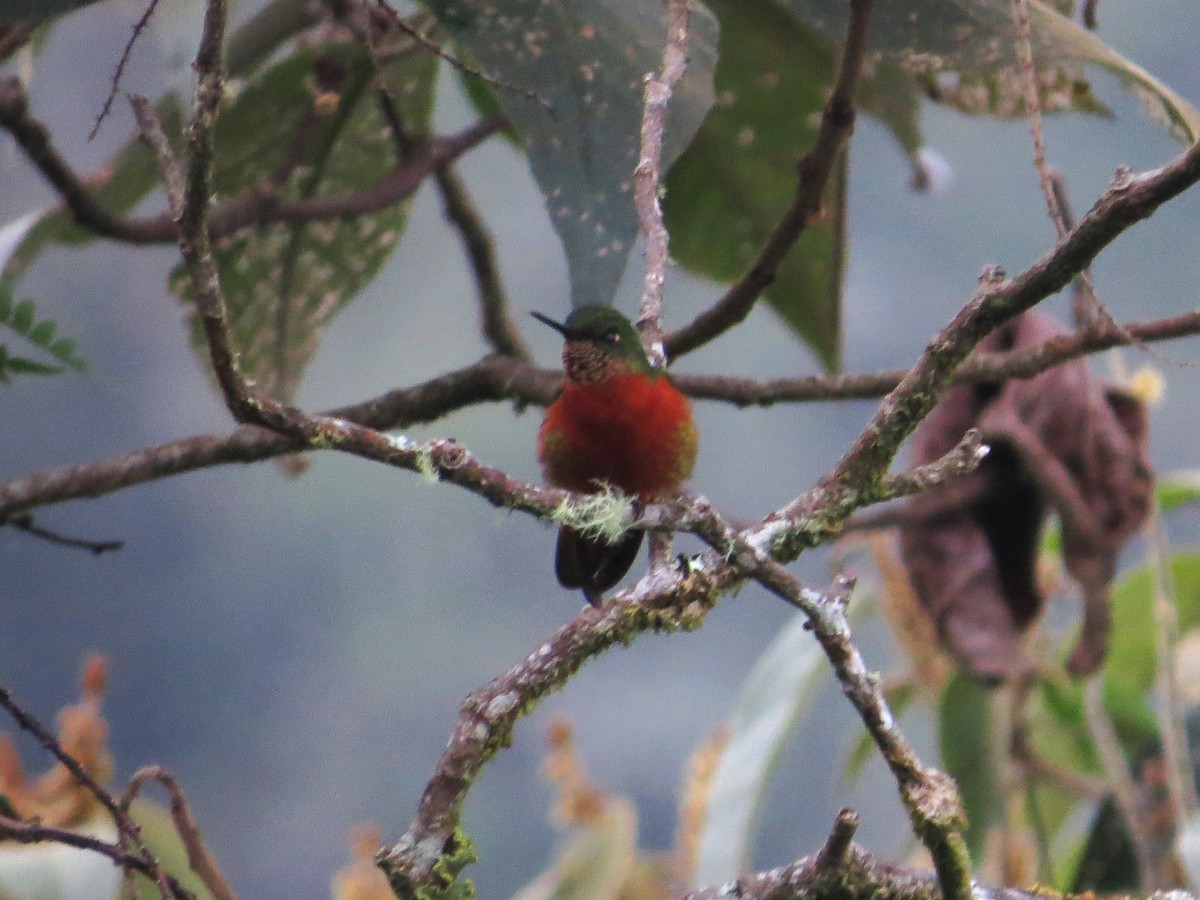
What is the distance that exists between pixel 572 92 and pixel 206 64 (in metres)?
0.66

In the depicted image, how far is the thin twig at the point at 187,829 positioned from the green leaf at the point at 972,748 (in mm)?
1613

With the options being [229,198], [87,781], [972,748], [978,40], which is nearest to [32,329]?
[87,781]

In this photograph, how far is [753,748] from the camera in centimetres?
219

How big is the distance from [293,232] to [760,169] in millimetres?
634

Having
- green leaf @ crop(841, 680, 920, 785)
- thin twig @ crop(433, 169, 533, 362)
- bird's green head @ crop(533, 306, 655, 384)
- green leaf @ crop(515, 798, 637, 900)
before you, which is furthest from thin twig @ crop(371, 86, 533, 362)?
green leaf @ crop(515, 798, 637, 900)

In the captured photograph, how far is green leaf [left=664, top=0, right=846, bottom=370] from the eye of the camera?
170 centimetres

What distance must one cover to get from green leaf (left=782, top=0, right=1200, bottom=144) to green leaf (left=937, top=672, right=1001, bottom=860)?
1301mm

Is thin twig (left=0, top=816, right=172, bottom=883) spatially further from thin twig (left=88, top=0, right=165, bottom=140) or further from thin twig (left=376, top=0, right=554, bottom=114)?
thin twig (left=376, top=0, right=554, bottom=114)

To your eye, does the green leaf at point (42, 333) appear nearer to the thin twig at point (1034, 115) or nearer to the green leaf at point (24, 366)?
the green leaf at point (24, 366)

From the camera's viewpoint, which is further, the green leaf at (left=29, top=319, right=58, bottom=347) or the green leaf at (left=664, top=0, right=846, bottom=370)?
the green leaf at (left=664, top=0, right=846, bottom=370)

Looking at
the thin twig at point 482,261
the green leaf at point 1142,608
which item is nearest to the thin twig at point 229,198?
the thin twig at point 482,261

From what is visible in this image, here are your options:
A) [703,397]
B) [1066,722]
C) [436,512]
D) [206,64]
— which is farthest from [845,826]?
[436,512]

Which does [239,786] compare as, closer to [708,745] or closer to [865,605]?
[708,745]

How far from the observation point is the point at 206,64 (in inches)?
27.2
